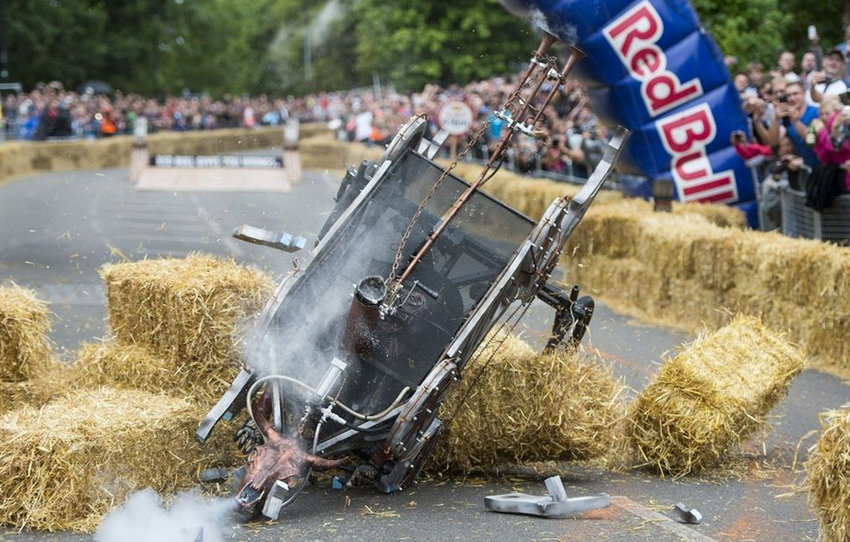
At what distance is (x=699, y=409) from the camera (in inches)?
284

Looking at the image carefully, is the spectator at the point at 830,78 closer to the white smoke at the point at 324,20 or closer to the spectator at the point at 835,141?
the spectator at the point at 835,141

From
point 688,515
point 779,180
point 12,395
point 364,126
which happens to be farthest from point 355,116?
point 688,515

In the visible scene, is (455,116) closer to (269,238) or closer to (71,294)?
(71,294)

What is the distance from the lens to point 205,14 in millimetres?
75188

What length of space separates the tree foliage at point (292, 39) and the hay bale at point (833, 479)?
19.7ft

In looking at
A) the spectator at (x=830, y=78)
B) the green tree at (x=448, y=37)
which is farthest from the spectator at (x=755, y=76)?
the green tree at (x=448, y=37)

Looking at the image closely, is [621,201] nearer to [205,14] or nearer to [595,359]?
[595,359]

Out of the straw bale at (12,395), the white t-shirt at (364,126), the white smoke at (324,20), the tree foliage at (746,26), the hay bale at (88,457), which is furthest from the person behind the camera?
the white smoke at (324,20)

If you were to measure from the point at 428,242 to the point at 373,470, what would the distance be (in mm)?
1274

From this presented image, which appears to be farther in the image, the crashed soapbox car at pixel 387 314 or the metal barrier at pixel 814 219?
the metal barrier at pixel 814 219

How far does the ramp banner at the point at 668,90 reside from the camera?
16047mm

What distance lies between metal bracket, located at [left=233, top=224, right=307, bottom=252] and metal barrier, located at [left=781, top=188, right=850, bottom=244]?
646cm

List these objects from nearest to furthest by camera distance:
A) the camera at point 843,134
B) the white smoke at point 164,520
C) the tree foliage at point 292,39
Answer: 1. the white smoke at point 164,520
2. the camera at point 843,134
3. the tree foliage at point 292,39

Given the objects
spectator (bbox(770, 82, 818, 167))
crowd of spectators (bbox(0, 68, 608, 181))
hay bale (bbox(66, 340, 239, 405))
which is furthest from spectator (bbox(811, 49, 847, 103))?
hay bale (bbox(66, 340, 239, 405))
